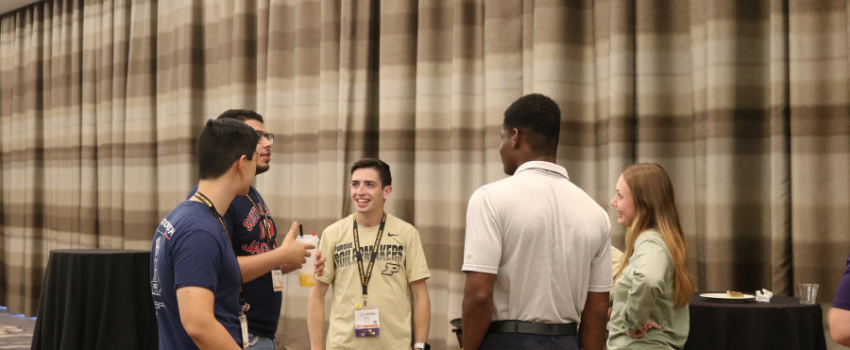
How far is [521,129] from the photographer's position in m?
1.90

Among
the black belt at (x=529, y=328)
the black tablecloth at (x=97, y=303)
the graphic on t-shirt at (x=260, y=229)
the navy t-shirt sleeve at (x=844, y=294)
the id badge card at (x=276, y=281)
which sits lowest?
the black tablecloth at (x=97, y=303)

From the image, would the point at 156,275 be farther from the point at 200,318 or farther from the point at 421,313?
the point at 421,313

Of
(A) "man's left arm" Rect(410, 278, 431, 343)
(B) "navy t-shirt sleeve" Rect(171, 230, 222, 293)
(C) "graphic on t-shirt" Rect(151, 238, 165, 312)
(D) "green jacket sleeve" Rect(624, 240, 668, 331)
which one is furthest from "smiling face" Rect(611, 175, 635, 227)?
(C) "graphic on t-shirt" Rect(151, 238, 165, 312)

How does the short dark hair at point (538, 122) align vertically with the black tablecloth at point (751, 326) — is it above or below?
above

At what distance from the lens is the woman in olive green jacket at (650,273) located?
2.16 m

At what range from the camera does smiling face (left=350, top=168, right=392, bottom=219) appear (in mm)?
2842

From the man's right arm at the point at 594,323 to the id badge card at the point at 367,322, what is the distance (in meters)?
0.98

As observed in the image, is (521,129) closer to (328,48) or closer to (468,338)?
(468,338)

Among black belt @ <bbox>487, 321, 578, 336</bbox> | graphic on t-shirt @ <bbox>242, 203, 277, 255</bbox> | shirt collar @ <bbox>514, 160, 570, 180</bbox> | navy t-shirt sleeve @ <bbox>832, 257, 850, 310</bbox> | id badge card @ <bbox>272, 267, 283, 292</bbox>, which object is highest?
shirt collar @ <bbox>514, 160, 570, 180</bbox>

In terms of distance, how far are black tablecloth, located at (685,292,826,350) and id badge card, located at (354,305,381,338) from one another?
1216mm

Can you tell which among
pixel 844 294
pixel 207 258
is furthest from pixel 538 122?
pixel 207 258

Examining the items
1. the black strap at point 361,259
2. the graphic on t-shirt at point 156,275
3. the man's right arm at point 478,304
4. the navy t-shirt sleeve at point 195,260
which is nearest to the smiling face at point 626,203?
the man's right arm at point 478,304

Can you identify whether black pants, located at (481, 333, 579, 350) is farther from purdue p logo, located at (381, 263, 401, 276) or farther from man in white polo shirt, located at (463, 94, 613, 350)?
purdue p logo, located at (381, 263, 401, 276)

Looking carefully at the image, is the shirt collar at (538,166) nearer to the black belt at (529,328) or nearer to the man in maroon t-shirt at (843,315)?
the black belt at (529,328)
